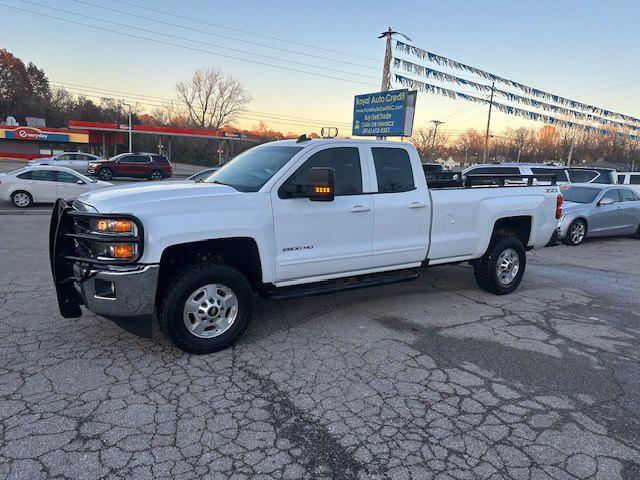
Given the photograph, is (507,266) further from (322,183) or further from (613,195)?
(613,195)

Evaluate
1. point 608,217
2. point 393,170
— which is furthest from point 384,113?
point 393,170

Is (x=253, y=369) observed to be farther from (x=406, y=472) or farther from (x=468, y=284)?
(x=468, y=284)

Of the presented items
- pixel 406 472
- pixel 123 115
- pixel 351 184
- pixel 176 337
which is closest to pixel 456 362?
pixel 406 472

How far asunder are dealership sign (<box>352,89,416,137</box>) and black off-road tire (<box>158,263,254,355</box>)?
19.4 metres

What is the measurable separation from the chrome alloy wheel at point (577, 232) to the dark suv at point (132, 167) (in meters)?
26.2

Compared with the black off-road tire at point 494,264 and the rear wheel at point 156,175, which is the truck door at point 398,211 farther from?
the rear wheel at point 156,175

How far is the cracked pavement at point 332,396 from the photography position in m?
2.62

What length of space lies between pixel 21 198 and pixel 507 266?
46.9ft

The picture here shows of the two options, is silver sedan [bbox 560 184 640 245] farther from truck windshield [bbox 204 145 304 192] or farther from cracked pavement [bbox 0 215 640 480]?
truck windshield [bbox 204 145 304 192]

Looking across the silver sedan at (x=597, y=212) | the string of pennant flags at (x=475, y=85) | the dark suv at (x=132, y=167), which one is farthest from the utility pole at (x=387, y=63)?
the dark suv at (x=132, y=167)

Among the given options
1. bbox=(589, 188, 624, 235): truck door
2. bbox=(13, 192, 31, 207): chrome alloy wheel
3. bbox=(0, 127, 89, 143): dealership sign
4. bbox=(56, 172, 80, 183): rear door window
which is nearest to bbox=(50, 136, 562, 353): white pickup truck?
bbox=(589, 188, 624, 235): truck door

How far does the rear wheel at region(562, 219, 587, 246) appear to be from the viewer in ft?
36.7

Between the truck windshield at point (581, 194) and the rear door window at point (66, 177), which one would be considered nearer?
the truck windshield at point (581, 194)

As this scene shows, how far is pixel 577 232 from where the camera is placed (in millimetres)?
11305
